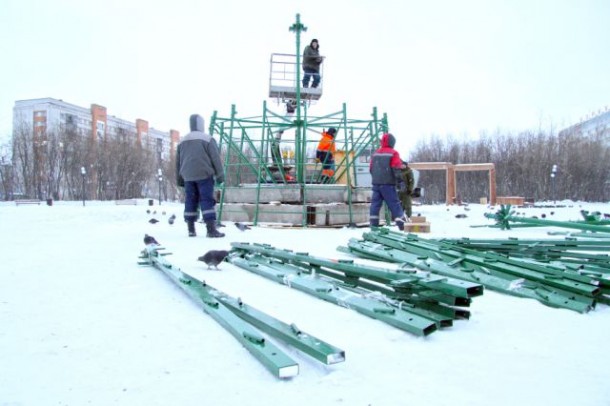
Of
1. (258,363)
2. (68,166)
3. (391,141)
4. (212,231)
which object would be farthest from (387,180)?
(68,166)

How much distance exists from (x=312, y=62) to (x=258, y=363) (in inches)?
427

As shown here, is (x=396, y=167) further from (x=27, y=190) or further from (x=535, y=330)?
(x=27, y=190)

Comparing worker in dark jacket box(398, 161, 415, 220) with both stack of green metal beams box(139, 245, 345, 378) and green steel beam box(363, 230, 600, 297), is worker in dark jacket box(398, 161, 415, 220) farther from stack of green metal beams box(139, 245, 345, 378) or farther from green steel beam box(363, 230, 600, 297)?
stack of green metal beams box(139, 245, 345, 378)

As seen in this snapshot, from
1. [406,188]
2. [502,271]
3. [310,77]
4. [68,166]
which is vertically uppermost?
[310,77]

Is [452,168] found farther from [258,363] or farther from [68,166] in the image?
[68,166]

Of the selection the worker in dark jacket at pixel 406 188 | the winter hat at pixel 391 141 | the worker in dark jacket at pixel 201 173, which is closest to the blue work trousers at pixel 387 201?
the winter hat at pixel 391 141

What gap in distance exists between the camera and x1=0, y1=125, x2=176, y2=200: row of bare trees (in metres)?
37.4

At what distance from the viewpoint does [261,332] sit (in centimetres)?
229

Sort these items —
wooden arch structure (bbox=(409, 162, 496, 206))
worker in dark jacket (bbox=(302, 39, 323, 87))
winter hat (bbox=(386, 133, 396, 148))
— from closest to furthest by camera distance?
winter hat (bbox=(386, 133, 396, 148))
worker in dark jacket (bbox=(302, 39, 323, 87))
wooden arch structure (bbox=(409, 162, 496, 206))

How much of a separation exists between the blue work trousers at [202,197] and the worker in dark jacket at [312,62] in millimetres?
5898

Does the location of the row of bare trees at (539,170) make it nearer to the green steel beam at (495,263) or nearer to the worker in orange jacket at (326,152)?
the worker in orange jacket at (326,152)

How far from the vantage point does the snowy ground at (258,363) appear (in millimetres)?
1671

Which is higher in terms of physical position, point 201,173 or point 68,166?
point 68,166

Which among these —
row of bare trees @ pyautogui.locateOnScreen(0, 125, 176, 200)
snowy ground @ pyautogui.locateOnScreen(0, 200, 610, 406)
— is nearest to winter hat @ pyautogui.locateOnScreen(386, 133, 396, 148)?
snowy ground @ pyautogui.locateOnScreen(0, 200, 610, 406)
